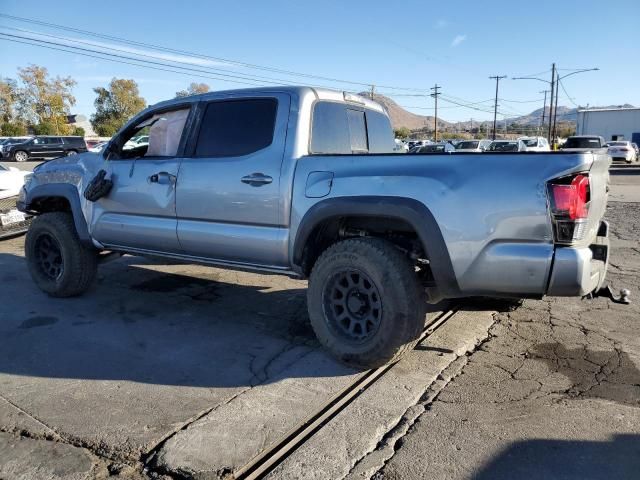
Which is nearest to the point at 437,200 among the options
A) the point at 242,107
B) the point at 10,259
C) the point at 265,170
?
the point at 265,170

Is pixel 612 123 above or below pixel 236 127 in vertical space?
above

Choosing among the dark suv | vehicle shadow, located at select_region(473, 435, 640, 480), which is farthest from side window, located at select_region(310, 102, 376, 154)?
the dark suv

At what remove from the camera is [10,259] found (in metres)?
7.32

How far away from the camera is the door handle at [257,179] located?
393 centimetres

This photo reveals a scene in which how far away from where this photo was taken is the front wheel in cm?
3487

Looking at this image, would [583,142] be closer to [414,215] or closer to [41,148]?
[414,215]

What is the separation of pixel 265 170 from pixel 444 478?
2431 mm

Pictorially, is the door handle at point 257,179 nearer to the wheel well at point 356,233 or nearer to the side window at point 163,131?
the wheel well at point 356,233

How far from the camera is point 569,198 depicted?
9.77ft

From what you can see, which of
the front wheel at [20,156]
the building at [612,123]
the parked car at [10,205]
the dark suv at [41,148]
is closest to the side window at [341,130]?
the parked car at [10,205]

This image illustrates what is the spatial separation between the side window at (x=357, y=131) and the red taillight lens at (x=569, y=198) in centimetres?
207

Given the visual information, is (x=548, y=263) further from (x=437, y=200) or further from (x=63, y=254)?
(x=63, y=254)

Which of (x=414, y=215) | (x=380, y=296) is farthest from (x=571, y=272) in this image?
(x=380, y=296)

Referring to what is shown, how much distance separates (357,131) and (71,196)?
2923mm
